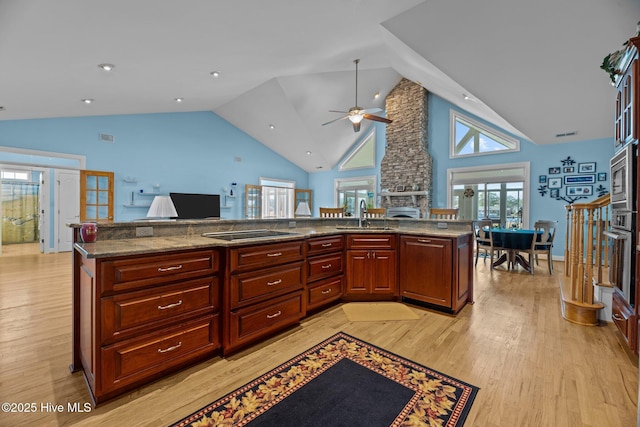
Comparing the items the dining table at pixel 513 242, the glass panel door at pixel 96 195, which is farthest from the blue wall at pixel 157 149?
the dining table at pixel 513 242

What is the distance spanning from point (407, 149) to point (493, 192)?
8.08ft

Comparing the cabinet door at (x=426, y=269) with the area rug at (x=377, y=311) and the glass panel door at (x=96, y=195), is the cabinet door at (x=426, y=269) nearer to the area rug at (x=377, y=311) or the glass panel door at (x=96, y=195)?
the area rug at (x=377, y=311)

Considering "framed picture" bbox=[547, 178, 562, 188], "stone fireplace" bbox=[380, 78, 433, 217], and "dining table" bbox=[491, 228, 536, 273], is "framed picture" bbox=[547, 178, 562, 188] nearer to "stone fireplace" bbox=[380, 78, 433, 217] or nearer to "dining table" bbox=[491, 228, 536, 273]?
"dining table" bbox=[491, 228, 536, 273]

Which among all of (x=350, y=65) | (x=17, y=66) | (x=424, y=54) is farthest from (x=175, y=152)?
(x=424, y=54)

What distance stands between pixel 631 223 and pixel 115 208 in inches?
330

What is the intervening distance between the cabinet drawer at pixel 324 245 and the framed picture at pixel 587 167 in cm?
612

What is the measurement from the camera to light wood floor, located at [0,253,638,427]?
153 cm

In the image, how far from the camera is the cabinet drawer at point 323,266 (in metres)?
2.79

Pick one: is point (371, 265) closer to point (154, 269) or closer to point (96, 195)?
point (154, 269)

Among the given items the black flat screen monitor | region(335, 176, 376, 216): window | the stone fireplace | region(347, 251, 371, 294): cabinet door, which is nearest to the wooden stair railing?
region(347, 251, 371, 294): cabinet door

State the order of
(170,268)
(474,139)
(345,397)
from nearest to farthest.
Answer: (345,397), (170,268), (474,139)

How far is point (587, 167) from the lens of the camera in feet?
19.3

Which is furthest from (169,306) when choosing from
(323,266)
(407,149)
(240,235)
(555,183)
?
(555,183)

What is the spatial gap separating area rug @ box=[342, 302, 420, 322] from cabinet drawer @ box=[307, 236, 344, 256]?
0.67m
